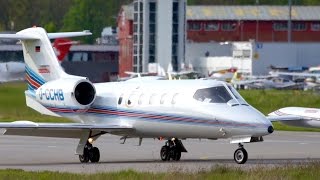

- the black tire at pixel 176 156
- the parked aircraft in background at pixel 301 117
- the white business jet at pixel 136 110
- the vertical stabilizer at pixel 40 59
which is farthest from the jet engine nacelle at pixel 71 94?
the parked aircraft in background at pixel 301 117

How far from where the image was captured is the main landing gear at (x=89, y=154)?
2861 cm

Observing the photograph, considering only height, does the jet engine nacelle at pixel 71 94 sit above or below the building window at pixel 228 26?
above

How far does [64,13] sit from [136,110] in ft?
377

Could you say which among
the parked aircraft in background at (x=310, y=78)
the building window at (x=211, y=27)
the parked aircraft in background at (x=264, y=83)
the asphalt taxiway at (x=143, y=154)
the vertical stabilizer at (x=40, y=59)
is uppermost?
the vertical stabilizer at (x=40, y=59)

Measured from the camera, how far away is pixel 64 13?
143000mm

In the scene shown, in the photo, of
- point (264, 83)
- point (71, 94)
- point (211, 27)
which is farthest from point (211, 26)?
point (71, 94)

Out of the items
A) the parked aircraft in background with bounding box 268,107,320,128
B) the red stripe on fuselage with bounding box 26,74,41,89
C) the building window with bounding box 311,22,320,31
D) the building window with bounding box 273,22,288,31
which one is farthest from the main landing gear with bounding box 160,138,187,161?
the building window with bounding box 311,22,320,31

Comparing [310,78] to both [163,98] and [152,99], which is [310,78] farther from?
[163,98]

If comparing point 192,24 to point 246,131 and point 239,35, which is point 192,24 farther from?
point 246,131

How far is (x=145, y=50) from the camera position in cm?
9731

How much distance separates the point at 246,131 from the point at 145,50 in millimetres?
70884

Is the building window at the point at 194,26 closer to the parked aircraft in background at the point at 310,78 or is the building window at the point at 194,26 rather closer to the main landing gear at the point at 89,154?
the parked aircraft in background at the point at 310,78

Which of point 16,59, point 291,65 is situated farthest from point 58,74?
point 291,65

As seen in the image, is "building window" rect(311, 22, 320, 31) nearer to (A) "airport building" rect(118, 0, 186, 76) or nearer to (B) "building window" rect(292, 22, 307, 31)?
(B) "building window" rect(292, 22, 307, 31)
